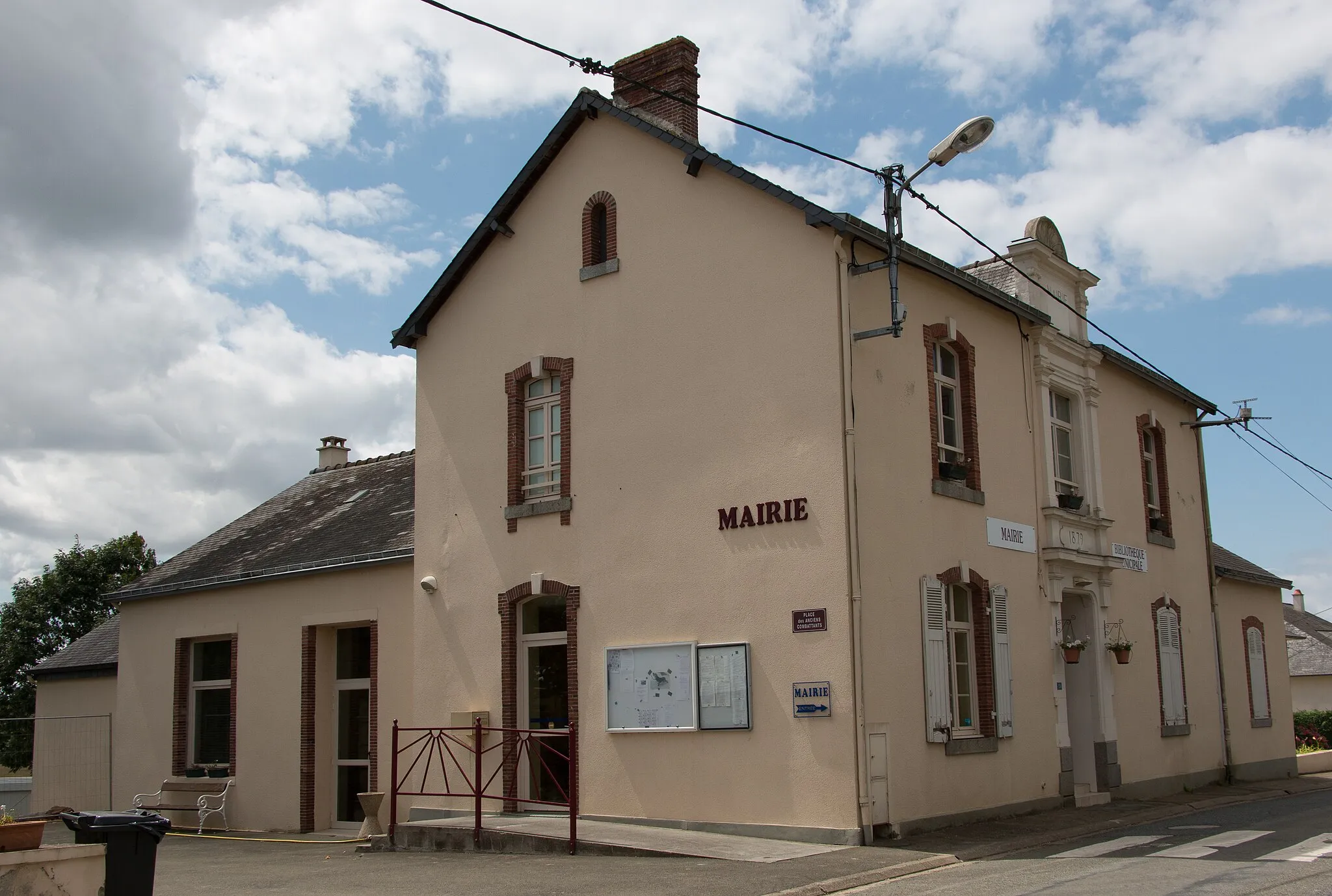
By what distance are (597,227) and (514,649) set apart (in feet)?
17.0

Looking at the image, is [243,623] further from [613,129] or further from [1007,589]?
[1007,589]

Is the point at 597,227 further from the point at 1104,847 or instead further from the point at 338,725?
the point at 1104,847

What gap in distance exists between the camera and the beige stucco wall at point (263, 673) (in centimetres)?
1767

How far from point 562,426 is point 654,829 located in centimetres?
481

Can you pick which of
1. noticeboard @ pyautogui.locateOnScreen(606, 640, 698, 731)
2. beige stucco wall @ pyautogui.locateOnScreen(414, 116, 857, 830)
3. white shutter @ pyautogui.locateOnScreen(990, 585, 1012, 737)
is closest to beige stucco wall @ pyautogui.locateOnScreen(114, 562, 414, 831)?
beige stucco wall @ pyautogui.locateOnScreen(414, 116, 857, 830)

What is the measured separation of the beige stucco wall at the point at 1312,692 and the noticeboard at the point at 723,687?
113ft

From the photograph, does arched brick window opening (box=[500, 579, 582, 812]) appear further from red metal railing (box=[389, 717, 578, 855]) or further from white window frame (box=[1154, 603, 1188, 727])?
white window frame (box=[1154, 603, 1188, 727])

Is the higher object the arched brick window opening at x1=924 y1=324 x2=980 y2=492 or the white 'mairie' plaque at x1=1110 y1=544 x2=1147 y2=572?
the arched brick window opening at x1=924 y1=324 x2=980 y2=492

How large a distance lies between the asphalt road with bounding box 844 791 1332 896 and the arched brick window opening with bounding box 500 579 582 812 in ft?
17.4

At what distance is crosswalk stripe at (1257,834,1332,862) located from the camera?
10.9m

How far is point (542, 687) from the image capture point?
1569 cm

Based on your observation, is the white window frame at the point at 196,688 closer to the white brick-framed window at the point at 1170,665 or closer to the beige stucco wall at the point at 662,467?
the beige stucco wall at the point at 662,467

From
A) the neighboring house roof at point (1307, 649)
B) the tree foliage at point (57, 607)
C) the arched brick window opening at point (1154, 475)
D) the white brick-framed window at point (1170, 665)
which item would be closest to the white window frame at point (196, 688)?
the white brick-framed window at point (1170, 665)

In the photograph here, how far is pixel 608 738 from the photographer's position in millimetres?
14547
